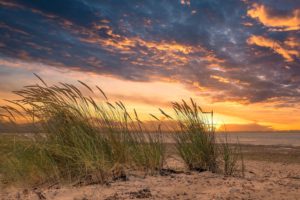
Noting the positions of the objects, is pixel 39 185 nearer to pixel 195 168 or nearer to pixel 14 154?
pixel 14 154

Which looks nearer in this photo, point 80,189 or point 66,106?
point 80,189

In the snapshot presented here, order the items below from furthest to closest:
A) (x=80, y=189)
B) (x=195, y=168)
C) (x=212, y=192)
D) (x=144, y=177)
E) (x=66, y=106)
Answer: (x=195, y=168) < (x=66, y=106) < (x=144, y=177) < (x=80, y=189) < (x=212, y=192)

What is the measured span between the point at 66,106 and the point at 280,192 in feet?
10.0

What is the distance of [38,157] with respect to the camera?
5551 millimetres

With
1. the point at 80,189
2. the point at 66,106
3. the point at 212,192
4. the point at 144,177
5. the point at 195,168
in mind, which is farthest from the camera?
the point at 195,168

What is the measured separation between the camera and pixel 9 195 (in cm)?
536

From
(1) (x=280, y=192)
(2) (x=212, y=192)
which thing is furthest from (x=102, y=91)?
(1) (x=280, y=192)

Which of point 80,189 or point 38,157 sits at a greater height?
point 38,157

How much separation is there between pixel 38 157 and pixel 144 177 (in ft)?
4.99

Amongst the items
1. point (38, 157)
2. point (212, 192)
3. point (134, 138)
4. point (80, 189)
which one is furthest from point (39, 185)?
point (212, 192)

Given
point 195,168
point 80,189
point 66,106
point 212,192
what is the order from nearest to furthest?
point 212,192 → point 80,189 → point 66,106 → point 195,168

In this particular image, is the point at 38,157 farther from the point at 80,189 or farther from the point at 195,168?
the point at 195,168

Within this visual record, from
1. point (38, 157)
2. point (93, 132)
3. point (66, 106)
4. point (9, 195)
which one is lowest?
point (9, 195)

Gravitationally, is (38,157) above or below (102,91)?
below
